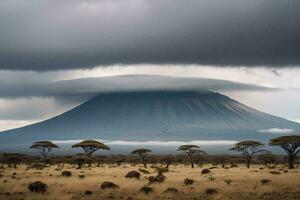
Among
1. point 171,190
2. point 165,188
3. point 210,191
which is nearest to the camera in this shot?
point 210,191

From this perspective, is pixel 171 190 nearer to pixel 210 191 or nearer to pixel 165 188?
pixel 165 188

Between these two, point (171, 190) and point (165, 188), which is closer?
point (171, 190)

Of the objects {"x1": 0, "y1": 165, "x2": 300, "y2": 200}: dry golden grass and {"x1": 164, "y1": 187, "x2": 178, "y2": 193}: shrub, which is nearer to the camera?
{"x1": 0, "y1": 165, "x2": 300, "y2": 200}: dry golden grass

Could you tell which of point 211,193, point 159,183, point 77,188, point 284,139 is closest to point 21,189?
point 77,188

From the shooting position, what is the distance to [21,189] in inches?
1492

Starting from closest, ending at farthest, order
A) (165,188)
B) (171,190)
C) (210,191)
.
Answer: (210,191) < (171,190) < (165,188)

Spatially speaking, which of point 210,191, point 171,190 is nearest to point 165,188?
point 171,190

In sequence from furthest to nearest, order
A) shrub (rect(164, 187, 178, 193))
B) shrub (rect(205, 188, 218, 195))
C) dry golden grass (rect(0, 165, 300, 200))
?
shrub (rect(164, 187, 178, 193)) → shrub (rect(205, 188, 218, 195)) → dry golden grass (rect(0, 165, 300, 200))

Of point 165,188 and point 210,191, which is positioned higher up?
point 165,188

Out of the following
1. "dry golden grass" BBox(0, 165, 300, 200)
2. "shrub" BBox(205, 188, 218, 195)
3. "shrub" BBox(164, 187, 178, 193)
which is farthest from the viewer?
"shrub" BBox(164, 187, 178, 193)

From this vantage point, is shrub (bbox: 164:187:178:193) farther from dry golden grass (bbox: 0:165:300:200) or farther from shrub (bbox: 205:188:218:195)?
shrub (bbox: 205:188:218:195)

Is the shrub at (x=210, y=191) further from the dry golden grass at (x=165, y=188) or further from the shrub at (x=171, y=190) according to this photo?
the shrub at (x=171, y=190)

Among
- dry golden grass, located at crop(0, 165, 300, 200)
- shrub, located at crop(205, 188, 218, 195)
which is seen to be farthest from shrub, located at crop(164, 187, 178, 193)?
shrub, located at crop(205, 188, 218, 195)

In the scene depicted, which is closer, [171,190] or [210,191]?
[210,191]
